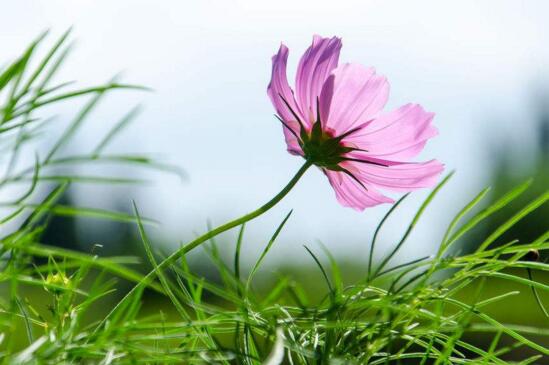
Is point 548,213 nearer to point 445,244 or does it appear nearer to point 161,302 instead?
point 161,302

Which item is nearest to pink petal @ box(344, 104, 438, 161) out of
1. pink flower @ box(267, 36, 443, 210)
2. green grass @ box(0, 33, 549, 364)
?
pink flower @ box(267, 36, 443, 210)

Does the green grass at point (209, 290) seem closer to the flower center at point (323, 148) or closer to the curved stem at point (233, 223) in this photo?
the curved stem at point (233, 223)

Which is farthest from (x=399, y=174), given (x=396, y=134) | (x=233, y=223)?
(x=233, y=223)

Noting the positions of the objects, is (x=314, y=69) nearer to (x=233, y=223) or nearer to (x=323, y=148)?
(x=323, y=148)

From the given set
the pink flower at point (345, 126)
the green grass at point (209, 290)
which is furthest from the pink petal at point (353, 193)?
the green grass at point (209, 290)

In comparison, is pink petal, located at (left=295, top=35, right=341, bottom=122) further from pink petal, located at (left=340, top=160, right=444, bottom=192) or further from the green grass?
the green grass

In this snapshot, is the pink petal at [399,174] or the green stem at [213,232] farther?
the pink petal at [399,174]

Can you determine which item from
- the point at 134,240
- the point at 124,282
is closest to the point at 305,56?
the point at 124,282
